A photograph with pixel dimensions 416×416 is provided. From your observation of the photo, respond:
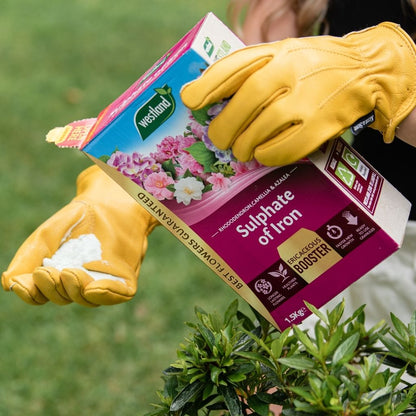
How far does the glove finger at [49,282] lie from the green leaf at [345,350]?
1.86 feet

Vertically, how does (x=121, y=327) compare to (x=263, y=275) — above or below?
above

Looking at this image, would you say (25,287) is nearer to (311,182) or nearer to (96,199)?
(96,199)

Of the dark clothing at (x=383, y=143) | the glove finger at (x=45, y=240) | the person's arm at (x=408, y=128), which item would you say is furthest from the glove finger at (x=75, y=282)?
the dark clothing at (x=383, y=143)

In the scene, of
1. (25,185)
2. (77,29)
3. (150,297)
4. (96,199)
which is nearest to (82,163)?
(25,185)

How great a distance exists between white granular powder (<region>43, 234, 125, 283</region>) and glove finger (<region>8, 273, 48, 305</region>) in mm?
50

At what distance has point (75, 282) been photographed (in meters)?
1.24

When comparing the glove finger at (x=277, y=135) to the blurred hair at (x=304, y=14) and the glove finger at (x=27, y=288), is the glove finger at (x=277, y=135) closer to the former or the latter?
the glove finger at (x=27, y=288)

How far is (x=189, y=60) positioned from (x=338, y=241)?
400 millimetres

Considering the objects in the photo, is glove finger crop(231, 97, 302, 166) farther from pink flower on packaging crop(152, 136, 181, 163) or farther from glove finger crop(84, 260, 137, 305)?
glove finger crop(84, 260, 137, 305)

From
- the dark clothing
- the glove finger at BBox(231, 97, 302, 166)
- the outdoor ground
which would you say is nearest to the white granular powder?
the glove finger at BBox(231, 97, 302, 166)

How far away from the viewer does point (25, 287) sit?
1.30 m

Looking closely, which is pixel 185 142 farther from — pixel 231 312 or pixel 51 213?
pixel 51 213

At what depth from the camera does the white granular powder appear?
1324mm

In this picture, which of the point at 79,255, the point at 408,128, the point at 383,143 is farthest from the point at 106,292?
the point at 383,143
